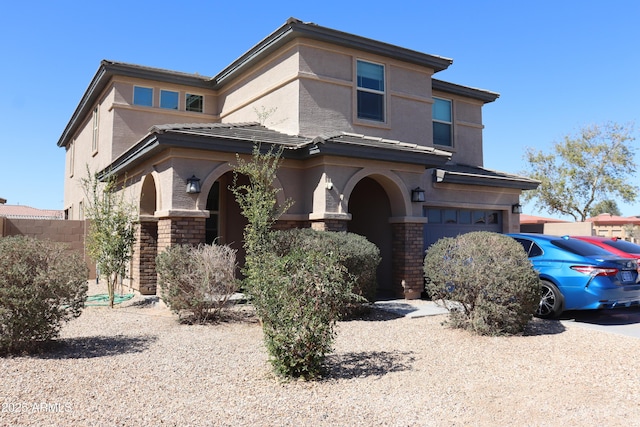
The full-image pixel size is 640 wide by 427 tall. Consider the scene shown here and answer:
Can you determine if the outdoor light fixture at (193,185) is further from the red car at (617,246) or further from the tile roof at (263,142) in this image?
the red car at (617,246)

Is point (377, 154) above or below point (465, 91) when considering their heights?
below

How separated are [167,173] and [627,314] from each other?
10.0 metres

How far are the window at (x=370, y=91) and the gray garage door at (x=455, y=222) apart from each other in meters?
3.04

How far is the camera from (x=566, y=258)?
898cm

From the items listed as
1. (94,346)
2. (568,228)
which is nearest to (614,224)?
(568,228)

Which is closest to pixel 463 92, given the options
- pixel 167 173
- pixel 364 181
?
pixel 364 181

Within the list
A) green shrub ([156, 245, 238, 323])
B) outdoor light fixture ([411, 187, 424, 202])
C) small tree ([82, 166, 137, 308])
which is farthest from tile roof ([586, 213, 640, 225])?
green shrub ([156, 245, 238, 323])

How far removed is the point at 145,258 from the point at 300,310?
7425mm

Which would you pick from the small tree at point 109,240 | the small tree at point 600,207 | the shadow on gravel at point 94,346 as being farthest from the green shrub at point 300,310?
the small tree at point 600,207

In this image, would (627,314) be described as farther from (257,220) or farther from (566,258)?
(257,220)

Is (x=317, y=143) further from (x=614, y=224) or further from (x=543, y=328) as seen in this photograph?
(x=614, y=224)

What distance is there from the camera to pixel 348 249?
8.72 m

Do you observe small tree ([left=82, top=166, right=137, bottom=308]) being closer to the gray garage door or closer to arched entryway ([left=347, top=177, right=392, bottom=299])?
arched entryway ([left=347, top=177, right=392, bottom=299])

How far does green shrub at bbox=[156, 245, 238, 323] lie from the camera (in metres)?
8.34
